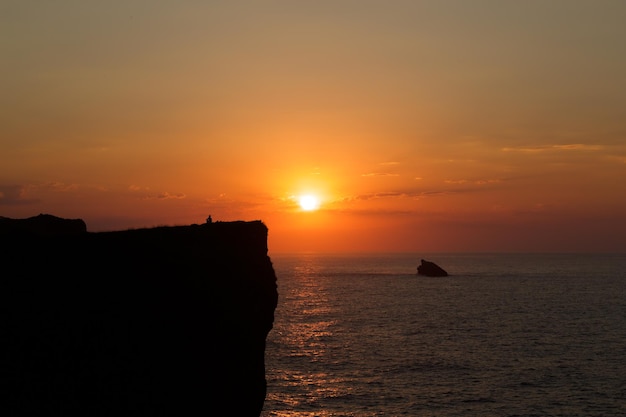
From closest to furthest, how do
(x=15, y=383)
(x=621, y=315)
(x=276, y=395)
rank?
(x=15, y=383), (x=276, y=395), (x=621, y=315)

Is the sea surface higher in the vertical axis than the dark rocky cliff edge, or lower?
lower

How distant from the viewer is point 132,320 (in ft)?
76.9

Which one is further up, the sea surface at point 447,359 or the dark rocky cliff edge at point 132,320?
the dark rocky cliff edge at point 132,320

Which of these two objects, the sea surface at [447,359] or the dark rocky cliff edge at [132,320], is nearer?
the dark rocky cliff edge at [132,320]

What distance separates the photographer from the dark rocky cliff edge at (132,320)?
66.3 ft

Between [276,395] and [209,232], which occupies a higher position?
[209,232]

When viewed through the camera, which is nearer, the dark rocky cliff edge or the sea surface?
the dark rocky cliff edge

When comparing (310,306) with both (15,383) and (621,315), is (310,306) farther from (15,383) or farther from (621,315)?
(15,383)

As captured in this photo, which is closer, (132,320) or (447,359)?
(132,320)

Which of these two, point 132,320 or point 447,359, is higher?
point 132,320

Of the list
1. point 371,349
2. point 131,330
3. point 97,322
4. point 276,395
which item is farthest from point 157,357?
point 371,349

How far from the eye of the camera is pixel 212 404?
87.9ft

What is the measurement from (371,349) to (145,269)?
175 feet

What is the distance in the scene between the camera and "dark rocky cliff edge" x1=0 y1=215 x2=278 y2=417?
20219 mm
